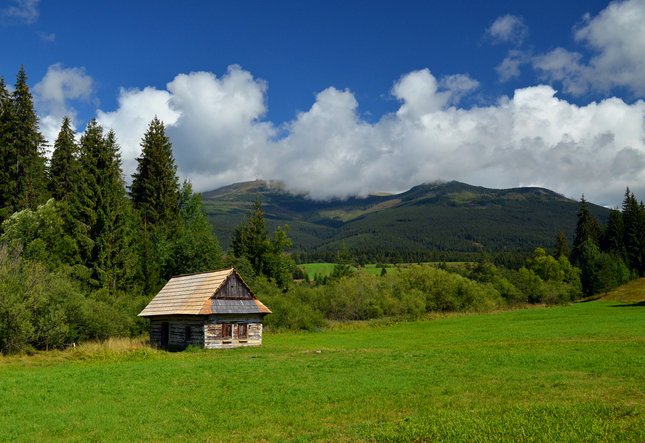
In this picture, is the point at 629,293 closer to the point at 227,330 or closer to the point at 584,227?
the point at 584,227

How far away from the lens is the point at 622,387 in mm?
13391

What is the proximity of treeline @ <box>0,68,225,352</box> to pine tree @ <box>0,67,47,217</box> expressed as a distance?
3.5 inches

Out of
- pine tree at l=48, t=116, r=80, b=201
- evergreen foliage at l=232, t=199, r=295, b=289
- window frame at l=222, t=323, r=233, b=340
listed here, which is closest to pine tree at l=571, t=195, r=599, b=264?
evergreen foliage at l=232, t=199, r=295, b=289

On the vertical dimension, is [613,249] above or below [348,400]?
above

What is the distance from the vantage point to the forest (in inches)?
1291

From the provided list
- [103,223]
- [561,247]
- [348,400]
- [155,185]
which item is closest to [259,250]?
[155,185]

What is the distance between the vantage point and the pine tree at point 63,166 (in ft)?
167

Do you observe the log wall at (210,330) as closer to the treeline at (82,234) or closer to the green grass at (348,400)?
the treeline at (82,234)

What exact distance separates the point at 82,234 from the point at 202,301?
19879 millimetres

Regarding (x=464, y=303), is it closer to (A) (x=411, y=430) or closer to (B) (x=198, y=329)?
(B) (x=198, y=329)

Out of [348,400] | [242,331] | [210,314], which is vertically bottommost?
[242,331]

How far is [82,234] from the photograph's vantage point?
149ft

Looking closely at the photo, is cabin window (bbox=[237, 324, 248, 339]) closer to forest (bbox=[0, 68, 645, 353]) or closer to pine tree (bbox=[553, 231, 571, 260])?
forest (bbox=[0, 68, 645, 353])

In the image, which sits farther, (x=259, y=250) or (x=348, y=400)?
(x=259, y=250)
